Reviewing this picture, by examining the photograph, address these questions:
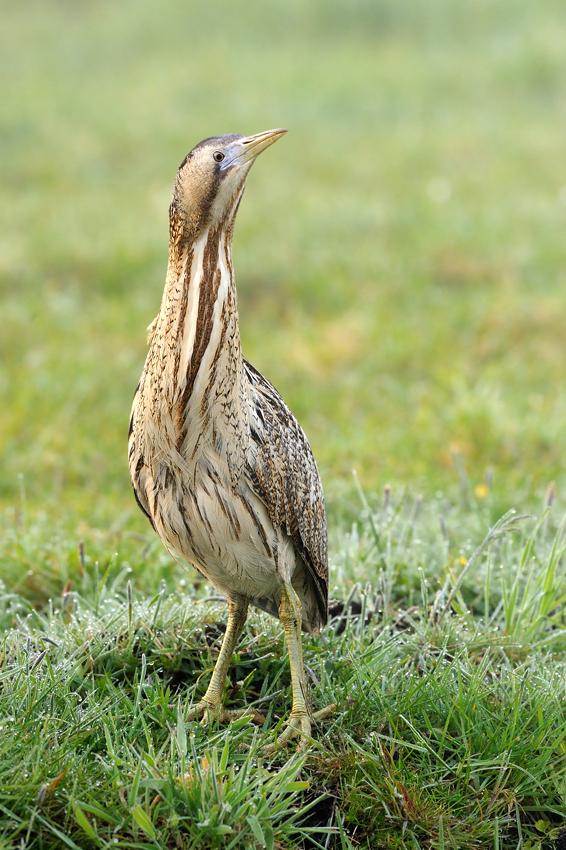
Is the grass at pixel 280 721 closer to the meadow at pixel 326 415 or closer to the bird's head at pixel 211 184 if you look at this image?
the meadow at pixel 326 415

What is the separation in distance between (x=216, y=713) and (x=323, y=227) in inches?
276

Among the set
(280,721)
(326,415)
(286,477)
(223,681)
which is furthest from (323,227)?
(280,721)

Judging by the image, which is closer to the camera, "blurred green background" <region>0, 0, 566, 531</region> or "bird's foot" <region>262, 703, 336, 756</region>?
"bird's foot" <region>262, 703, 336, 756</region>

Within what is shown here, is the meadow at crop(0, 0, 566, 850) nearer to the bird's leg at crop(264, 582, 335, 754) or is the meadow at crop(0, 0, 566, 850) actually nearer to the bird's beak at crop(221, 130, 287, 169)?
the bird's leg at crop(264, 582, 335, 754)

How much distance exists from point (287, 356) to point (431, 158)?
537 cm

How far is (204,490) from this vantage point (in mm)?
2674

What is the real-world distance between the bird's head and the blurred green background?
2.06 meters

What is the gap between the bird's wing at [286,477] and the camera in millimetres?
2768

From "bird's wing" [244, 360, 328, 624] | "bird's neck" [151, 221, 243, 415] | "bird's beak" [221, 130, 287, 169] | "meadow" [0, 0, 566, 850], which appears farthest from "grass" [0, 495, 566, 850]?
"bird's beak" [221, 130, 287, 169]

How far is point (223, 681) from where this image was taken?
9.91 ft

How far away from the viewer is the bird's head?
2439mm

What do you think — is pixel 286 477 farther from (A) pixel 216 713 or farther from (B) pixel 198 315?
(A) pixel 216 713

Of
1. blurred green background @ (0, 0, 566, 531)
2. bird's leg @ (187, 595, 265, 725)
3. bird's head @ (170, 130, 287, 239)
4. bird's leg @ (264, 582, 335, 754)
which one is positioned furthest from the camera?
blurred green background @ (0, 0, 566, 531)

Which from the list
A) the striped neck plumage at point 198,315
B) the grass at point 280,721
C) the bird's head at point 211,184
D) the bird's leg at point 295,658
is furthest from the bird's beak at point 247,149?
the grass at point 280,721
